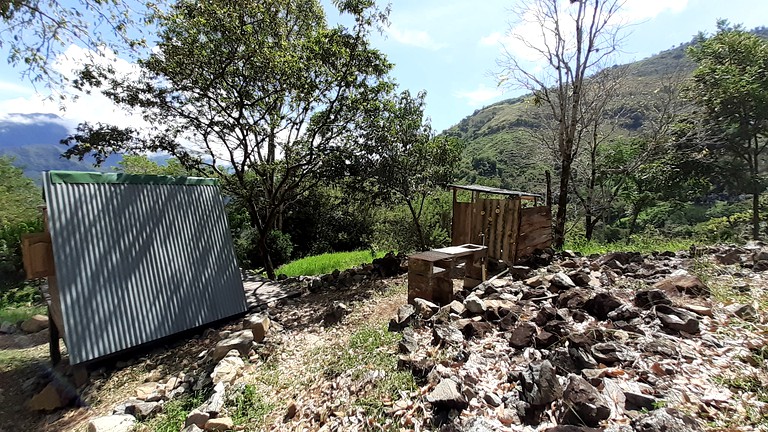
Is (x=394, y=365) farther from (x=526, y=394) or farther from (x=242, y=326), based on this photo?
(x=242, y=326)

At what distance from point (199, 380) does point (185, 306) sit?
1.72m

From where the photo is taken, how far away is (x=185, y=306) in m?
4.72

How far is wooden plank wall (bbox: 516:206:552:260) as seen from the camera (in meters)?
6.09

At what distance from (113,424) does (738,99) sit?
18.4 meters

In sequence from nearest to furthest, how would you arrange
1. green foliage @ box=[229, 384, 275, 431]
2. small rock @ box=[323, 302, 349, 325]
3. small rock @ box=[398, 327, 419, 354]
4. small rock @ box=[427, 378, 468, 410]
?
1. small rock @ box=[427, 378, 468, 410]
2. green foliage @ box=[229, 384, 275, 431]
3. small rock @ box=[398, 327, 419, 354]
4. small rock @ box=[323, 302, 349, 325]

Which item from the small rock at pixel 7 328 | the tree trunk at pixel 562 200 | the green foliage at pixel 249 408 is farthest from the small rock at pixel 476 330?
the small rock at pixel 7 328

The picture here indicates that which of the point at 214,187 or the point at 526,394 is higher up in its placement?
the point at 214,187

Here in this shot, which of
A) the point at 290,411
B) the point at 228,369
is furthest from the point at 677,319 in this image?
the point at 228,369

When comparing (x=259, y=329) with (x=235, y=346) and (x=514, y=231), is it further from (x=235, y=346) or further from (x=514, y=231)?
(x=514, y=231)

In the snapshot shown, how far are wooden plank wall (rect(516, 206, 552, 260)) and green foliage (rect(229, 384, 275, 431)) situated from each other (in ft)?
15.6

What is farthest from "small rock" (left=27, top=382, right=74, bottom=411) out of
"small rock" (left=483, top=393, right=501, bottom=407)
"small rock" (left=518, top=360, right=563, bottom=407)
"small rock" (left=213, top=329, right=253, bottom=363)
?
"small rock" (left=518, top=360, right=563, bottom=407)

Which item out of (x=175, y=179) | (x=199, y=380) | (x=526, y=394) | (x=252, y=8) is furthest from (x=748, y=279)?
(x=252, y=8)

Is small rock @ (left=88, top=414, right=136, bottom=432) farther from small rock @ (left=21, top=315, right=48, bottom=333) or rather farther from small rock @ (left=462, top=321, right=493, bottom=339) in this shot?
small rock @ (left=21, top=315, right=48, bottom=333)

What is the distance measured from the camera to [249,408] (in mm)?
2783
